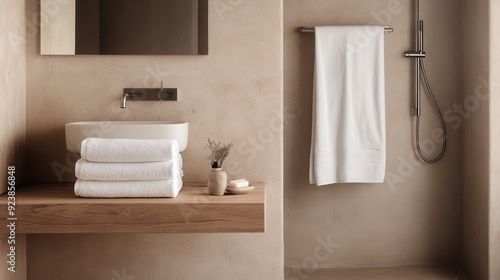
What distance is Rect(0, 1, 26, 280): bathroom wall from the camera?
2565 mm

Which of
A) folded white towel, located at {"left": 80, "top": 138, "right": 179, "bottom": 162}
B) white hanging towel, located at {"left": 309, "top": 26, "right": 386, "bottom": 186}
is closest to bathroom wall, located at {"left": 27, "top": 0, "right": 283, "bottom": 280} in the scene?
folded white towel, located at {"left": 80, "top": 138, "right": 179, "bottom": 162}

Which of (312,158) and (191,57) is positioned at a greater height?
(191,57)

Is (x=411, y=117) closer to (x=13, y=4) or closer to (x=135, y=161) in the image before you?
(x=135, y=161)

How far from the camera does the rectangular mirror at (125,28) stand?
2.83 m

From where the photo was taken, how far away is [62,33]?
2830 millimetres

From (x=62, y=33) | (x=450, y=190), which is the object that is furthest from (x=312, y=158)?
(x=62, y=33)

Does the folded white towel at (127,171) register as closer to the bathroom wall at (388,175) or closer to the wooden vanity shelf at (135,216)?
the wooden vanity shelf at (135,216)

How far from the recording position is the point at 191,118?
286 centimetres

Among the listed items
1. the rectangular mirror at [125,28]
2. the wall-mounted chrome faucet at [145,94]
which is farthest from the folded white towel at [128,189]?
the rectangular mirror at [125,28]

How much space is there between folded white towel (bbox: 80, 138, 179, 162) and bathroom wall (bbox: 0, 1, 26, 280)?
1.51 ft

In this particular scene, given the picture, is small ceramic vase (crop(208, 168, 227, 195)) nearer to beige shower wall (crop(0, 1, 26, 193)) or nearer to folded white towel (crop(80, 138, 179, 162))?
folded white towel (crop(80, 138, 179, 162))

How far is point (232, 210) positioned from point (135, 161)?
457 mm

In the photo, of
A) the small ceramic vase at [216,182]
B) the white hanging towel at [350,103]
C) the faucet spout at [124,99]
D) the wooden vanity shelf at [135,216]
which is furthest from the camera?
the white hanging towel at [350,103]

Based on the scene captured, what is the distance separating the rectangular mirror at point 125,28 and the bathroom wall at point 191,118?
46mm
